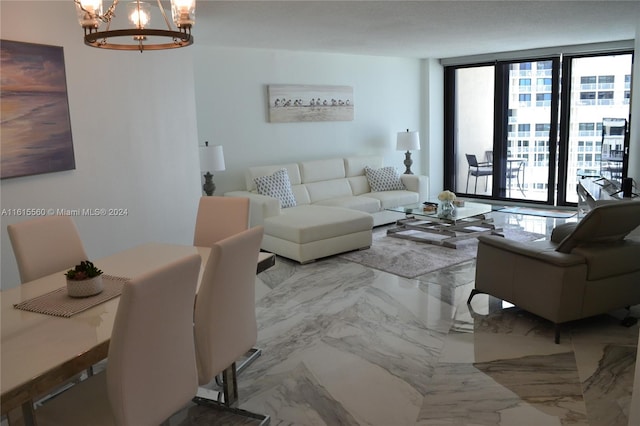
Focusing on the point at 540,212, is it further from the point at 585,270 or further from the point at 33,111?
the point at 33,111

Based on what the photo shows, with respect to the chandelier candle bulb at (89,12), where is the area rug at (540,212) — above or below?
below

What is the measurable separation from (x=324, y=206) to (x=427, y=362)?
3257mm

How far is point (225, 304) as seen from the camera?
7.61 ft

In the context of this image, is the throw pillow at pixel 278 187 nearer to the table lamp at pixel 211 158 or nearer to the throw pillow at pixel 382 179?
the table lamp at pixel 211 158

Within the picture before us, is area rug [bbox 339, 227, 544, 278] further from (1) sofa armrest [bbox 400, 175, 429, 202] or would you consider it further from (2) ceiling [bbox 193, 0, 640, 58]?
(2) ceiling [bbox 193, 0, 640, 58]

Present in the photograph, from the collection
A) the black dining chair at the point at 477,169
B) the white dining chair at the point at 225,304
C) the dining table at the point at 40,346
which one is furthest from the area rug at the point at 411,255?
the dining table at the point at 40,346

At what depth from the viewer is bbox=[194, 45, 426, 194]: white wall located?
6.28 meters

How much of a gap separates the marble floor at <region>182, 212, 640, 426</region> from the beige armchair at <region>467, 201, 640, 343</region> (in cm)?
21

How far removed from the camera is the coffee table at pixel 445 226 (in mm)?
5809

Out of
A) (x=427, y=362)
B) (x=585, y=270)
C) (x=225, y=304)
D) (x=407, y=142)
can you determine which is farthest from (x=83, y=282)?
(x=407, y=142)

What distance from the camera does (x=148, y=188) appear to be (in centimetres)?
446

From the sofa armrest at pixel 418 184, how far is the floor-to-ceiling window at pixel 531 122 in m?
1.73

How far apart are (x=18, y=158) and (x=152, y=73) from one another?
1.37m

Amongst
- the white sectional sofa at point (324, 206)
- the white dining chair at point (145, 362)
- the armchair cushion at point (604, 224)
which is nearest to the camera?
the white dining chair at point (145, 362)
